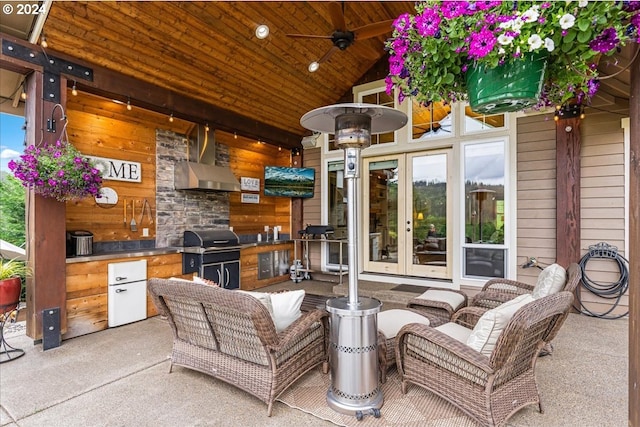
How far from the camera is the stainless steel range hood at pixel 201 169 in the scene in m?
5.20

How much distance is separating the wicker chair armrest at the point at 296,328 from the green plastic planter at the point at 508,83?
1.75 metres

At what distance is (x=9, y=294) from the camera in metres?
3.14

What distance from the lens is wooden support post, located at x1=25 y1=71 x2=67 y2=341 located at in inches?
133

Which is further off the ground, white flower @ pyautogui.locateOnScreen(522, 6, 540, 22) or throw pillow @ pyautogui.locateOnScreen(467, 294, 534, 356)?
white flower @ pyautogui.locateOnScreen(522, 6, 540, 22)

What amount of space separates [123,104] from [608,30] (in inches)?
198

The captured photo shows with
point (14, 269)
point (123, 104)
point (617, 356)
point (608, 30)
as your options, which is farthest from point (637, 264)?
point (123, 104)

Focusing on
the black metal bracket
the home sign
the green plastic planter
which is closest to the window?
the green plastic planter

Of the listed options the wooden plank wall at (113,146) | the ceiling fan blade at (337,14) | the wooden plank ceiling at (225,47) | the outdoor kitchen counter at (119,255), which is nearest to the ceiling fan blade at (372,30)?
the ceiling fan blade at (337,14)

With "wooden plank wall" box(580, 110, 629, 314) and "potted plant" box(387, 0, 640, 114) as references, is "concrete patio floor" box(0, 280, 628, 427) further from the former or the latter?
"potted plant" box(387, 0, 640, 114)

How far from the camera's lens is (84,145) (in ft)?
14.3

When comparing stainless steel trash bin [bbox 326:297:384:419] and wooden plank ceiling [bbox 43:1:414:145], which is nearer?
stainless steel trash bin [bbox 326:297:384:419]

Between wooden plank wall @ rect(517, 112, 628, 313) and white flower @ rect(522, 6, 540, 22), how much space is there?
416 centimetres

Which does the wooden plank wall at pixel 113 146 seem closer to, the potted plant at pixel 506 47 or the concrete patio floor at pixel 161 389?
the concrete patio floor at pixel 161 389

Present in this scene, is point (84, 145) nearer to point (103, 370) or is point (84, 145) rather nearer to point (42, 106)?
point (42, 106)
